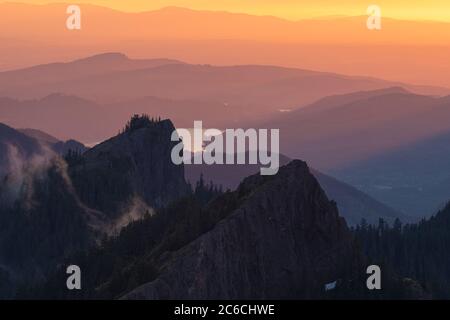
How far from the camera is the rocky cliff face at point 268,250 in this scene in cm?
14038

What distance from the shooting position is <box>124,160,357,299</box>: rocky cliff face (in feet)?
461

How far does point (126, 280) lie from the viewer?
14388 centimetres

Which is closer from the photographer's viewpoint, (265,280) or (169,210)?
(265,280)

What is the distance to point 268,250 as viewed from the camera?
149250mm

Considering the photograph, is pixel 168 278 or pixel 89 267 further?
pixel 89 267
